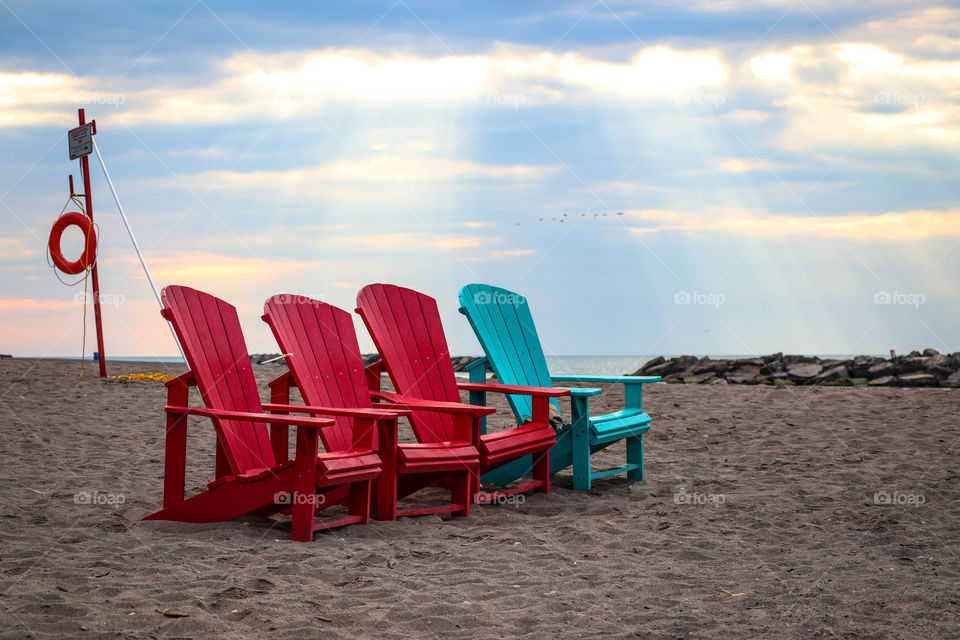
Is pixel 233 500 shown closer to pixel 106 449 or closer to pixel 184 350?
pixel 184 350

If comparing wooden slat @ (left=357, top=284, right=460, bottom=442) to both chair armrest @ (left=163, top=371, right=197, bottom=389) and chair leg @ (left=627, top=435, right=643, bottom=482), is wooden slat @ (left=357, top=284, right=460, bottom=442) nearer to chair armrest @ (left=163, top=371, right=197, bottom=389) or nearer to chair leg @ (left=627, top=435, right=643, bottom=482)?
chair armrest @ (left=163, top=371, right=197, bottom=389)

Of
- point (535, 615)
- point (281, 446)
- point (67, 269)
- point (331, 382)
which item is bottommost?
point (535, 615)

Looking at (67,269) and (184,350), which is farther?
(67,269)

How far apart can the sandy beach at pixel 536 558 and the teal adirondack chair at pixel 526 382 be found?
202mm

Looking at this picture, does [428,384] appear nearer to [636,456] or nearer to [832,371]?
[636,456]

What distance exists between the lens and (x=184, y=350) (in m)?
3.33

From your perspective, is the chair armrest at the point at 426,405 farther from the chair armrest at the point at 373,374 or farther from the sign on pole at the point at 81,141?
the sign on pole at the point at 81,141

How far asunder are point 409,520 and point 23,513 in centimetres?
179

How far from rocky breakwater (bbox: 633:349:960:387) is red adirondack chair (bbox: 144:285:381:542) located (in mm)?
8430

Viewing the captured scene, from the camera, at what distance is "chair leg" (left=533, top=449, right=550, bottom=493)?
451cm

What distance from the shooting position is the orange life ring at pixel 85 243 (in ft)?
30.7

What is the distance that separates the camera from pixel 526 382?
4812 mm

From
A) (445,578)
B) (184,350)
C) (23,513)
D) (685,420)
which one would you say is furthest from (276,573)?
(685,420)

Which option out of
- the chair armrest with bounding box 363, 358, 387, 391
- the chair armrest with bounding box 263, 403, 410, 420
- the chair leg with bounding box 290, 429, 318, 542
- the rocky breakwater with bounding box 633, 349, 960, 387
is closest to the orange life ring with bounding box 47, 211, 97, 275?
the chair armrest with bounding box 363, 358, 387, 391
